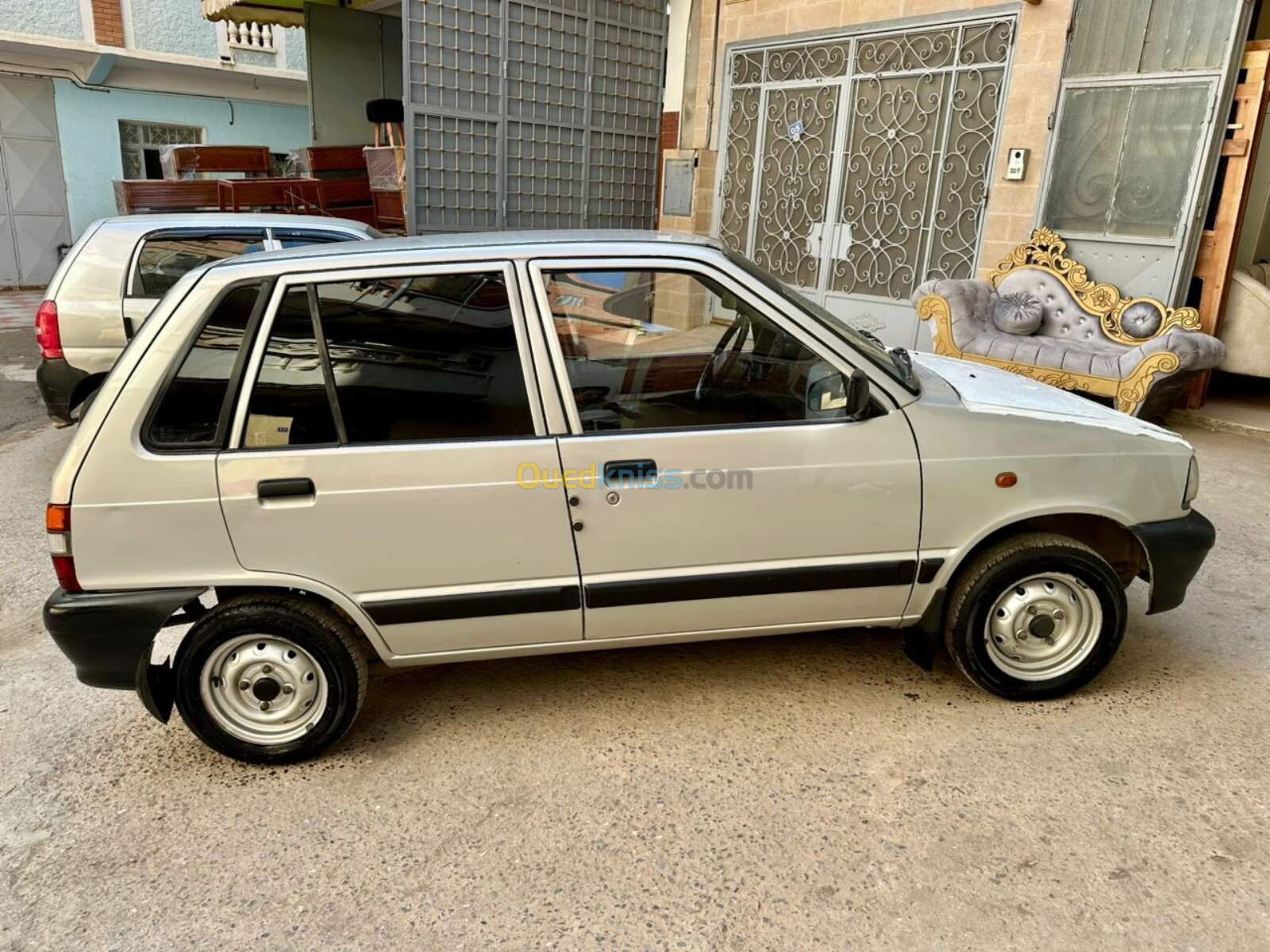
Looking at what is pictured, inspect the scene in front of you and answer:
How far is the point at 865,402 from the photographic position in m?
2.92

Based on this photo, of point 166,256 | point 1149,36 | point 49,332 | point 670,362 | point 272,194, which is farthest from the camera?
point 272,194

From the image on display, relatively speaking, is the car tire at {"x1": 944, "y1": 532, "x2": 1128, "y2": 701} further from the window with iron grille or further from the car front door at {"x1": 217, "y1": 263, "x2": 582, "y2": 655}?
the window with iron grille

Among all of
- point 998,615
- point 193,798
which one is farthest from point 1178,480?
point 193,798

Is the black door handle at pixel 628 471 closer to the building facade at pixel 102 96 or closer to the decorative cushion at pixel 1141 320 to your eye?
the decorative cushion at pixel 1141 320

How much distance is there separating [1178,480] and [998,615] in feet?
2.67

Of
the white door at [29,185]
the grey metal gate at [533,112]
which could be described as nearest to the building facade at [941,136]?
the grey metal gate at [533,112]

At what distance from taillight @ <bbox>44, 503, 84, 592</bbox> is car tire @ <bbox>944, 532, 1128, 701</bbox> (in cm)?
291

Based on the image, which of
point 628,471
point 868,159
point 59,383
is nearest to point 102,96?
point 59,383

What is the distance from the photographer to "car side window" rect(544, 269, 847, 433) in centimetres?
293

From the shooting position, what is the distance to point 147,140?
16.6 m

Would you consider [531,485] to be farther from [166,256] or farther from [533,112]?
[533,112]

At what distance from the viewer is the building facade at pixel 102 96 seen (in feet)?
48.8

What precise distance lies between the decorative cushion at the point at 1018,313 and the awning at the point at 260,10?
10992mm

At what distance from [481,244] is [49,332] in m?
4.21
